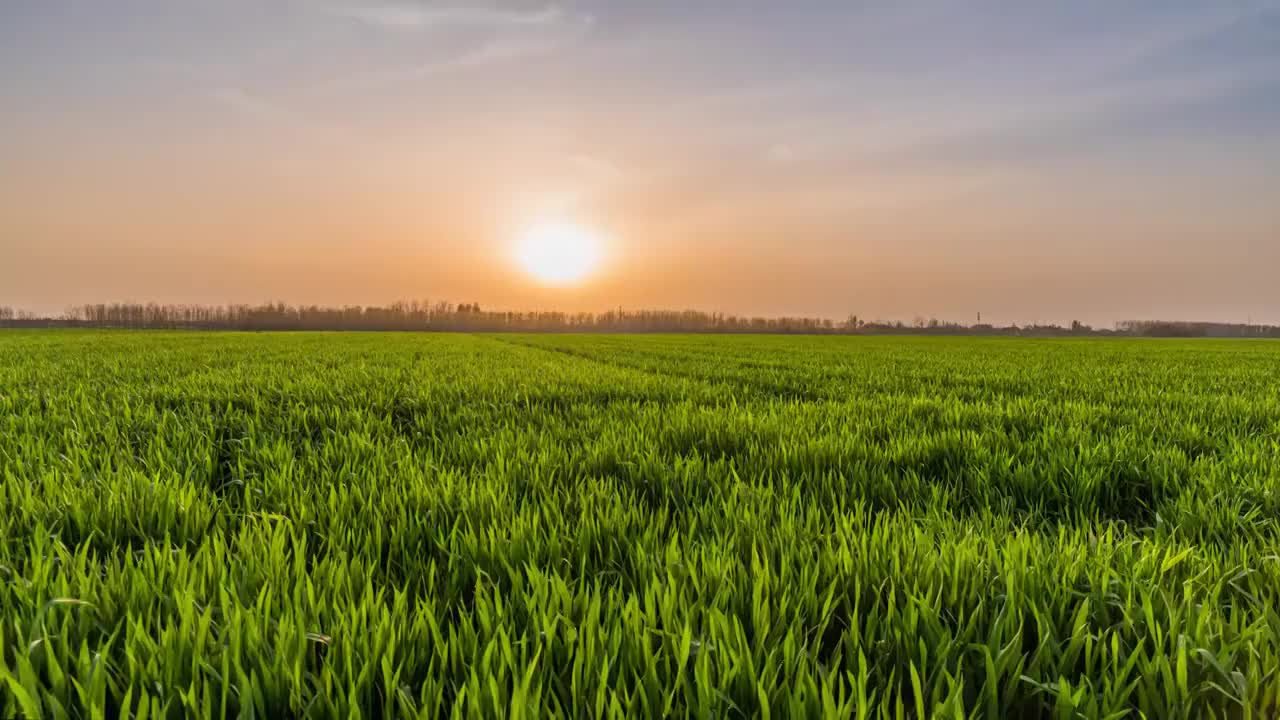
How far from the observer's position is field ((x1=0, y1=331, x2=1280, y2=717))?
118 cm

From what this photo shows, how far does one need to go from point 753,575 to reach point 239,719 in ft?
4.32

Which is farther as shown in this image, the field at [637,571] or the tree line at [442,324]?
the tree line at [442,324]

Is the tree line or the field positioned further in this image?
the tree line

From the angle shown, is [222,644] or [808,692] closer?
[808,692]

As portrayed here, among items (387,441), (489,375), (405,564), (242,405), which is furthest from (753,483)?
(489,375)

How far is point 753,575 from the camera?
68.5 inches

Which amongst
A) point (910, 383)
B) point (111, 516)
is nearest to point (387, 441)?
point (111, 516)

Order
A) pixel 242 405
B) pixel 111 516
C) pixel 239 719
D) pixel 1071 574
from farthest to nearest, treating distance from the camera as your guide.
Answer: pixel 242 405 → pixel 111 516 → pixel 1071 574 → pixel 239 719

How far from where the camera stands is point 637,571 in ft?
6.03

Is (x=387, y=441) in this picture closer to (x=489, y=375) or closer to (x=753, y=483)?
(x=753, y=483)

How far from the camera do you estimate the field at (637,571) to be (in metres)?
1.18

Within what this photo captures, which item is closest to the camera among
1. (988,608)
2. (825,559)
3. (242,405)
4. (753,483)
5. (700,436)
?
(988,608)

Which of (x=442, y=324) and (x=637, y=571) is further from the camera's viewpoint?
(x=442, y=324)

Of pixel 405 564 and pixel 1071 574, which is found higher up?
pixel 1071 574
